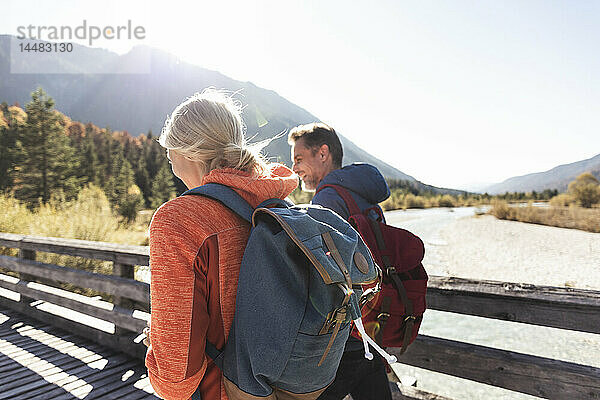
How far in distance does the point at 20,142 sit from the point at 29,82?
7405 inches

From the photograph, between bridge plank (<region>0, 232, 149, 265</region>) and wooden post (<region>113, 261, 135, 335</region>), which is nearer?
bridge plank (<region>0, 232, 149, 265</region>)

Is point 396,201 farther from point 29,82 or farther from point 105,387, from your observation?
point 29,82

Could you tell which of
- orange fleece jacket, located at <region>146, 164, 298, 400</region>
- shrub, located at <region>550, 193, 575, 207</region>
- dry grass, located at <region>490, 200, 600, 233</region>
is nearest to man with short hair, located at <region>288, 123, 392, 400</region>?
orange fleece jacket, located at <region>146, 164, 298, 400</region>

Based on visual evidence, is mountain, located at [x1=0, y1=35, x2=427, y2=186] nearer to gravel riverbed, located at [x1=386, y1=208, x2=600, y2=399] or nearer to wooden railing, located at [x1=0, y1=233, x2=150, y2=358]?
gravel riverbed, located at [x1=386, y1=208, x2=600, y2=399]

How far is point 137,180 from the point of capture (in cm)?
4425

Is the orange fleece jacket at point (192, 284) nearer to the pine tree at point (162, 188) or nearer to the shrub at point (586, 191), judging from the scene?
the shrub at point (586, 191)

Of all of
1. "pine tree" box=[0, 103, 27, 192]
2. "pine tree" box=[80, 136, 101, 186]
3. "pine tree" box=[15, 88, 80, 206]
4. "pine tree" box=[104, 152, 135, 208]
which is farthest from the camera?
"pine tree" box=[80, 136, 101, 186]

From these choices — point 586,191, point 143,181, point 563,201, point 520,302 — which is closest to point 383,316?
point 520,302

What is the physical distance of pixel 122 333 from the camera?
3.46 metres

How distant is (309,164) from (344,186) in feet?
1.07

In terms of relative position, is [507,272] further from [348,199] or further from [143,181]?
[143,181]

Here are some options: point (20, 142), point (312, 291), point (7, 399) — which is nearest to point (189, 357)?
point (312, 291)

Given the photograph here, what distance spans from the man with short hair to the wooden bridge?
22.7 inches

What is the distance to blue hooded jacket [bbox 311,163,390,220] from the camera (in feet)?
5.70
